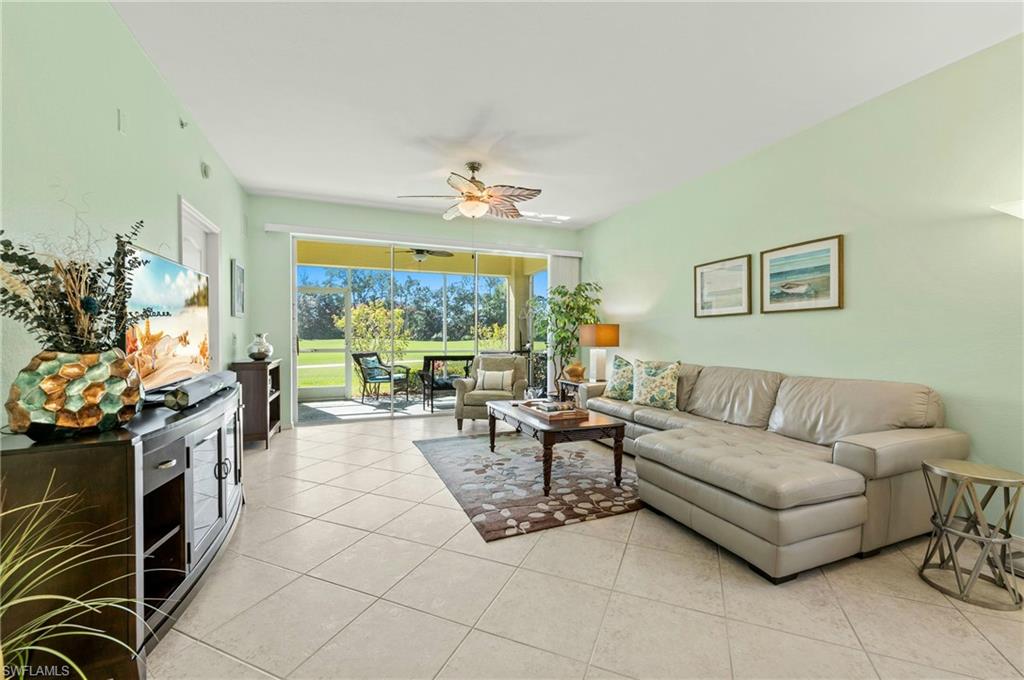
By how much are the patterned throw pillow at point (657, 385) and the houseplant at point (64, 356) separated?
12.0 feet

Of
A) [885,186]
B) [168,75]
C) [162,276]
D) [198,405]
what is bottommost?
[198,405]

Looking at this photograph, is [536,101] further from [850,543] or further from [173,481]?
[850,543]

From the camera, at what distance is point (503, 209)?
411 centimetres

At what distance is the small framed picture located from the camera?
13.9 feet

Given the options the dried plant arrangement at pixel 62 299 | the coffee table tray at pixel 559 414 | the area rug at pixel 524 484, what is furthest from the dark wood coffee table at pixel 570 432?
the dried plant arrangement at pixel 62 299

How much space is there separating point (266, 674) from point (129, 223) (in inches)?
89.5

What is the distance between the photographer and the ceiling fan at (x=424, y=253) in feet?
19.6

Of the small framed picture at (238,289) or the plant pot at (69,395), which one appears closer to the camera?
the plant pot at (69,395)

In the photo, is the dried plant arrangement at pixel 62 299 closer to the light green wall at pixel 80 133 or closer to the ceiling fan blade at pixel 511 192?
the light green wall at pixel 80 133

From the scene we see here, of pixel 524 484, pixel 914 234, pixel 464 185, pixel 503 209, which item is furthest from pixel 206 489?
pixel 914 234

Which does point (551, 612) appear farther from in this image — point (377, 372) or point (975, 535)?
point (377, 372)

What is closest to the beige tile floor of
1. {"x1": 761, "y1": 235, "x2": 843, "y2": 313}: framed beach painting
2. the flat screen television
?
the flat screen television

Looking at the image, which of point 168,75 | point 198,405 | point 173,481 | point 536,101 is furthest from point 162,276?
A: point 536,101

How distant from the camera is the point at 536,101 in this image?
2.91 meters
